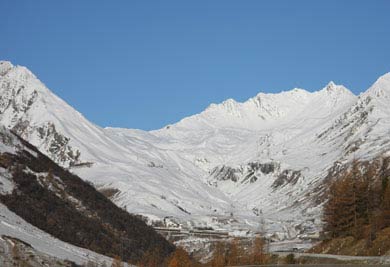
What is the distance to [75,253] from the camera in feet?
557

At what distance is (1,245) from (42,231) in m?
42.2

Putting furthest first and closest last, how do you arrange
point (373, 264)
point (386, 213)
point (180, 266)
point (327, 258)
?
point (180, 266) < point (386, 213) < point (327, 258) < point (373, 264)

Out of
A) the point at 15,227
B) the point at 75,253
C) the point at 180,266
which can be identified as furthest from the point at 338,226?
the point at 15,227

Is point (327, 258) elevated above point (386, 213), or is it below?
below

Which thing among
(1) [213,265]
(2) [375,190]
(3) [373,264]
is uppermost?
(2) [375,190]

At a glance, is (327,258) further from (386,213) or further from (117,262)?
(117,262)

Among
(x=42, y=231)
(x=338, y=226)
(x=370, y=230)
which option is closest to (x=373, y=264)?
(x=370, y=230)

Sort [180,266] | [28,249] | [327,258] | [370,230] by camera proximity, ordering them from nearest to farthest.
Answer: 1. [327,258]
2. [370,230]
3. [28,249]
4. [180,266]

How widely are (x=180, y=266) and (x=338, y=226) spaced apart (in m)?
45.6

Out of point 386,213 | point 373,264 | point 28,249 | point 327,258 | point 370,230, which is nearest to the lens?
point 373,264

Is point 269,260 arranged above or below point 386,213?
below

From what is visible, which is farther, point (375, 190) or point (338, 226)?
point (375, 190)

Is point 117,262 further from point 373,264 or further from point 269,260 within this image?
point 373,264

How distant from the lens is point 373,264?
102 meters
